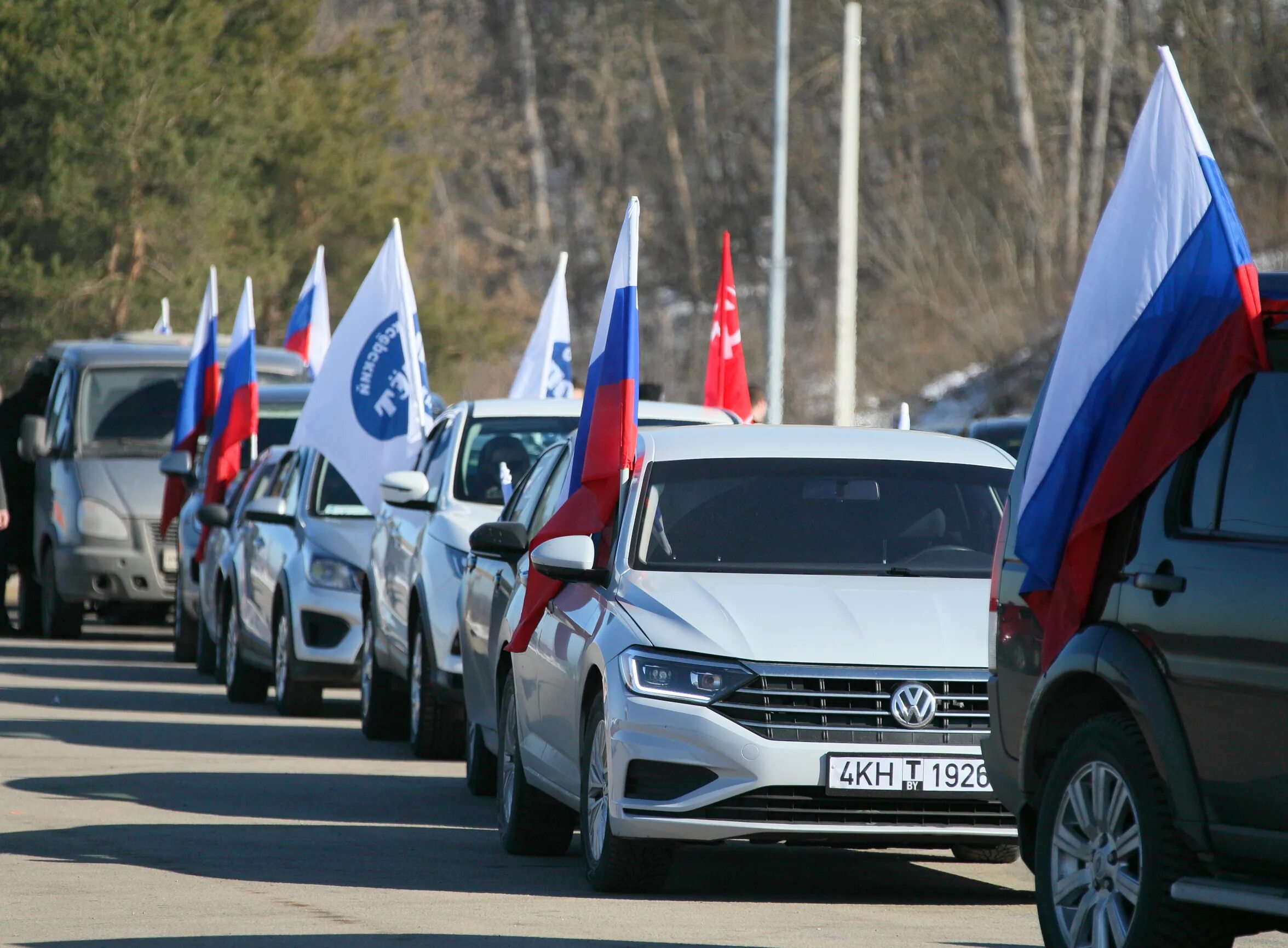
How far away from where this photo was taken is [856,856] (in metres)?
9.45

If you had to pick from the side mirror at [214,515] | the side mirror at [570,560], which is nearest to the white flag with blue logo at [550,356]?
the side mirror at [214,515]

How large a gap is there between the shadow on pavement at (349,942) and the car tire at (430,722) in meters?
5.26

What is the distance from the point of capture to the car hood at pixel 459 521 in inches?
478

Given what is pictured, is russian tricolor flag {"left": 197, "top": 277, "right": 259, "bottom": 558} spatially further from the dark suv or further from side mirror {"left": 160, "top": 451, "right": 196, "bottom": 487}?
the dark suv

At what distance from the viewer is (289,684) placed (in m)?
14.9

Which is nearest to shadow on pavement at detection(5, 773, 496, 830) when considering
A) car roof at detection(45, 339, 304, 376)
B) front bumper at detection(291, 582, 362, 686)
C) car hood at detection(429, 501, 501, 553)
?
car hood at detection(429, 501, 501, 553)

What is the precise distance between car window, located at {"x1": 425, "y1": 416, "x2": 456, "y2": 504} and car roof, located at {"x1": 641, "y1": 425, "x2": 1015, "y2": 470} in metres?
3.48

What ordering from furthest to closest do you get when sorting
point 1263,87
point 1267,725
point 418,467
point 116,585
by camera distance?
point 1263,87
point 116,585
point 418,467
point 1267,725

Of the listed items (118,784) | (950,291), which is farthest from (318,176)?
(118,784)

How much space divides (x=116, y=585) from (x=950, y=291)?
732 inches

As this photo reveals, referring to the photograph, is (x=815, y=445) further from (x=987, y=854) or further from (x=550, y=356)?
(x=550, y=356)

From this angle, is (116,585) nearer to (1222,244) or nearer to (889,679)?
(889,679)

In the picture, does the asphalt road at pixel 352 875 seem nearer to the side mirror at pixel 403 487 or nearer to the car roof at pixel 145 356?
the side mirror at pixel 403 487

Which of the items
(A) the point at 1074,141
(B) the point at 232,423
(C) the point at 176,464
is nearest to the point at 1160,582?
(B) the point at 232,423
